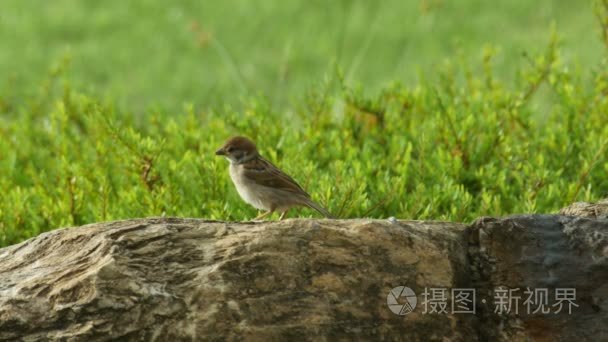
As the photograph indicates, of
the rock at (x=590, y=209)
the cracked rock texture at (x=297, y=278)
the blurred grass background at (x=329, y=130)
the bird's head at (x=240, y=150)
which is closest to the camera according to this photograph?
the cracked rock texture at (x=297, y=278)

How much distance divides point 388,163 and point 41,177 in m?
2.42

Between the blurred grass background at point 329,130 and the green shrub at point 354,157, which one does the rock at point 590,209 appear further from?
the green shrub at point 354,157

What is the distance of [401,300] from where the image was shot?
12.9 feet

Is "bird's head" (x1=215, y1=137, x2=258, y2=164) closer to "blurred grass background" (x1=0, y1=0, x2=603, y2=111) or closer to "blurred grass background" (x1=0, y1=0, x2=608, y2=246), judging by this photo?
"blurred grass background" (x1=0, y1=0, x2=608, y2=246)

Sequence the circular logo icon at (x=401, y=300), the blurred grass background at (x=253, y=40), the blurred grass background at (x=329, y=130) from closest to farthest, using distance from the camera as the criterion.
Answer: the circular logo icon at (x=401, y=300)
the blurred grass background at (x=329, y=130)
the blurred grass background at (x=253, y=40)

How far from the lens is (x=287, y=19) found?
13.5m

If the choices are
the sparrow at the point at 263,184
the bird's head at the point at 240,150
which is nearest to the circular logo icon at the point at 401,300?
the sparrow at the point at 263,184

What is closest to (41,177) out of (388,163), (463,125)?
(388,163)

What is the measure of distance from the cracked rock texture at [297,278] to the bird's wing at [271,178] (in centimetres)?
102

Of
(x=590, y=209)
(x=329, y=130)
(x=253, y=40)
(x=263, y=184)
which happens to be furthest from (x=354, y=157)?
(x=253, y=40)

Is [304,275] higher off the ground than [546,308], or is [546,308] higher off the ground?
[304,275]

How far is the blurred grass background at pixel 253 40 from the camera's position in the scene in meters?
11.8

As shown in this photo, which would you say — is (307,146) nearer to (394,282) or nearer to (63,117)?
(63,117)

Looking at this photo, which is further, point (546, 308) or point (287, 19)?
point (287, 19)
